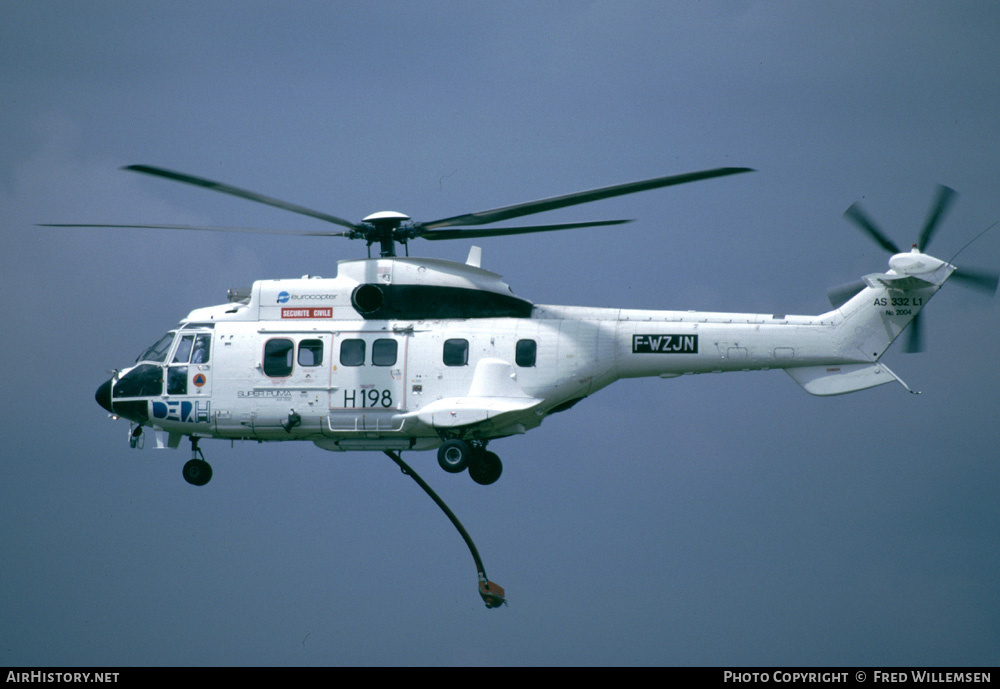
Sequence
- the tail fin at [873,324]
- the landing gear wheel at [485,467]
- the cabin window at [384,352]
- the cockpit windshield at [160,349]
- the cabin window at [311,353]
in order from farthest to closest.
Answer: the cockpit windshield at [160,349], the landing gear wheel at [485,467], the cabin window at [311,353], the cabin window at [384,352], the tail fin at [873,324]

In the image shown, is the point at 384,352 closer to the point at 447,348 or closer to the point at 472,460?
the point at 447,348

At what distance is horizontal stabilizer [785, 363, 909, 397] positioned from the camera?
101 feet

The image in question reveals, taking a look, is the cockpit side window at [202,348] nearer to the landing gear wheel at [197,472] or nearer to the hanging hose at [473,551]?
the landing gear wheel at [197,472]

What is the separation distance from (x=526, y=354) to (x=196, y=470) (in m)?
8.01

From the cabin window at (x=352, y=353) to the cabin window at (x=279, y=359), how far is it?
110 centimetres

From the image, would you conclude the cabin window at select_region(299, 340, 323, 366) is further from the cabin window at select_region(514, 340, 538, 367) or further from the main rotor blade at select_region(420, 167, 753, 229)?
the cabin window at select_region(514, 340, 538, 367)

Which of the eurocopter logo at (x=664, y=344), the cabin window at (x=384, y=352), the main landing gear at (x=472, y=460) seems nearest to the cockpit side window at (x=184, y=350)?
the cabin window at (x=384, y=352)

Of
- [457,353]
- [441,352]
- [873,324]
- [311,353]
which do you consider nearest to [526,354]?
[457,353]

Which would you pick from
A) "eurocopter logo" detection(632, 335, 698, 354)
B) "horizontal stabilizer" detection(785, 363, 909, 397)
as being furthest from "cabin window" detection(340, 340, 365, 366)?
"horizontal stabilizer" detection(785, 363, 909, 397)

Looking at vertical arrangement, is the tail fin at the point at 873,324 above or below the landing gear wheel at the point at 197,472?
above

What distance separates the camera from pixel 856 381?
30.9 meters

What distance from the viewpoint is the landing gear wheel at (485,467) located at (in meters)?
32.3

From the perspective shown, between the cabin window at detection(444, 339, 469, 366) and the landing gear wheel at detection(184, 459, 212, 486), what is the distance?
6259 millimetres

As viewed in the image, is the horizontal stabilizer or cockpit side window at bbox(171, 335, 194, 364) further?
cockpit side window at bbox(171, 335, 194, 364)
